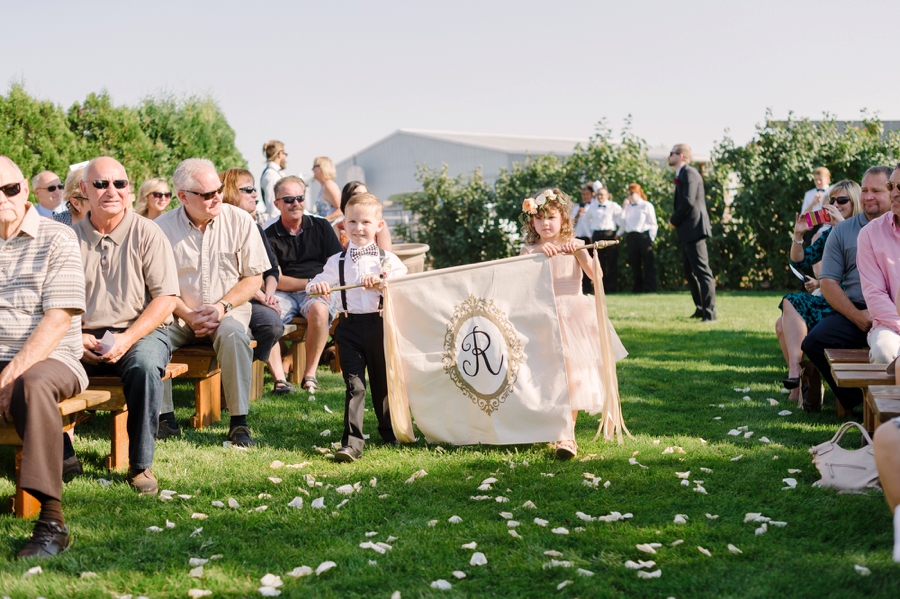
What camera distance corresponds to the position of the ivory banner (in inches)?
207

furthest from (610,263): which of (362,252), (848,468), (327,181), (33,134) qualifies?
(848,468)

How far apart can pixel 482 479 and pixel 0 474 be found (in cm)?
281

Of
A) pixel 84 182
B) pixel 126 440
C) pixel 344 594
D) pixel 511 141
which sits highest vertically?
pixel 511 141

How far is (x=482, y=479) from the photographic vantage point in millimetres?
4738

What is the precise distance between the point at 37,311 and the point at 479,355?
251cm

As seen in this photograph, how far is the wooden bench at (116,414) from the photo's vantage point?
479cm

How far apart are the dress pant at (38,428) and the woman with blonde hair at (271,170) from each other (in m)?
6.38

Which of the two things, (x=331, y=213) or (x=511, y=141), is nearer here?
(x=331, y=213)

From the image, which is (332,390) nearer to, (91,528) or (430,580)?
(91,528)

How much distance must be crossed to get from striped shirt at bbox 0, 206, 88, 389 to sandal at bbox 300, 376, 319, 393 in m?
3.10

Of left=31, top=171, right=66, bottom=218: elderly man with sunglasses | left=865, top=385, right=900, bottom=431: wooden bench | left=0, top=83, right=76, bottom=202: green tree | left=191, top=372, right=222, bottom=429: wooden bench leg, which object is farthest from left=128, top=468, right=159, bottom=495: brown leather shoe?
left=0, top=83, right=76, bottom=202: green tree

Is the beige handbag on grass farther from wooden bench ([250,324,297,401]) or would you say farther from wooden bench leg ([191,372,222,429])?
wooden bench ([250,324,297,401])

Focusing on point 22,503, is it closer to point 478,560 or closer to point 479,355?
point 478,560

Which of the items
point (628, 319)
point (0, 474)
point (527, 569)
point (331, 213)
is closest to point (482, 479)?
point (527, 569)
